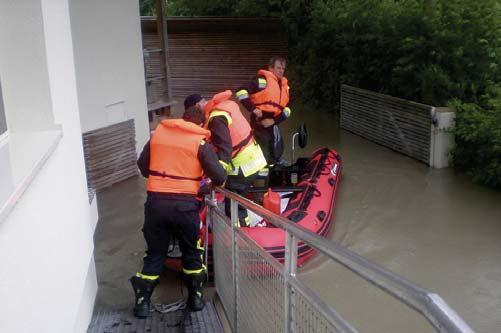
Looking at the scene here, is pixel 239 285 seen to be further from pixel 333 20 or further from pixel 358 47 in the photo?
pixel 333 20

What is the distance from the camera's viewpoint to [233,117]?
4.84 m

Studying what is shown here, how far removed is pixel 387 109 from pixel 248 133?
5.41 meters

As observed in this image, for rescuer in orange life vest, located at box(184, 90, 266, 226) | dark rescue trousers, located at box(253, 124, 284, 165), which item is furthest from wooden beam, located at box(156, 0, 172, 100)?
rescuer in orange life vest, located at box(184, 90, 266, 226)

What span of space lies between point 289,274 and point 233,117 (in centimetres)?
269

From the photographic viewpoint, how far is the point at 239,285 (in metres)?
3.47

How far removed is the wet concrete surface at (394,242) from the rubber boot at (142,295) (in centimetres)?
49

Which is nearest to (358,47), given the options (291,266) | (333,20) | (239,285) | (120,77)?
(333,20)

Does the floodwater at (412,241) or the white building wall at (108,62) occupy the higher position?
the white building wall at (108,62)

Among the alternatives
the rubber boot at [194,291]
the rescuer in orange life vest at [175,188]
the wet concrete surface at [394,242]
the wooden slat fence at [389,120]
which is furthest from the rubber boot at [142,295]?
the wooden slat fence at [389,120]

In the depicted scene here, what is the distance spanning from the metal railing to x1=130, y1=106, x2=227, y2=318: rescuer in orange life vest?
0.19 metres

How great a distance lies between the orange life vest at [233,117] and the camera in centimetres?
469

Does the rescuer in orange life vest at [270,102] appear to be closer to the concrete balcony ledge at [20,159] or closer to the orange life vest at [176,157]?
the orange life vest at [176,157]

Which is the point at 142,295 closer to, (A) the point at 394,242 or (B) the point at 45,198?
(B) the point at 45,198

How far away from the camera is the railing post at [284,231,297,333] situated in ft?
7.48
